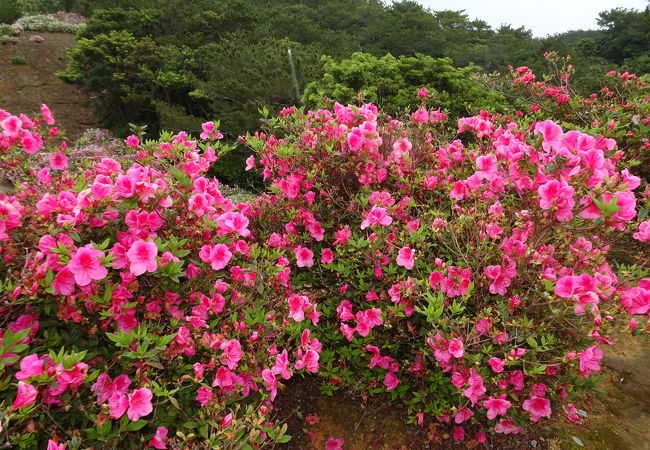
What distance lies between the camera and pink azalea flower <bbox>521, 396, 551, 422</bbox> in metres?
1.92

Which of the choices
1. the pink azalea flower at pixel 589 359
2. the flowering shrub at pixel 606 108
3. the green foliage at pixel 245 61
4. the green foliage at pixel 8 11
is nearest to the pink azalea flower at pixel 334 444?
the pink azalea flower at pixel 589 359

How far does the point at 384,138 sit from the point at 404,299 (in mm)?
1364

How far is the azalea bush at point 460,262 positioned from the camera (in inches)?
67.5

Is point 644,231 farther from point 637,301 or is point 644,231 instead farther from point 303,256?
point 303,256

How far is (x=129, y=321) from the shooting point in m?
1.58

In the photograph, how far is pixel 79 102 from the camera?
13.9 meters

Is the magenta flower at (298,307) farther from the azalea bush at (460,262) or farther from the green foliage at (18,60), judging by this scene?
the green foliage at (18,60)

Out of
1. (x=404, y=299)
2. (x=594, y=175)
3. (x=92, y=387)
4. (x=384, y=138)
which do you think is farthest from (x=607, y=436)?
(x=92, y=387)

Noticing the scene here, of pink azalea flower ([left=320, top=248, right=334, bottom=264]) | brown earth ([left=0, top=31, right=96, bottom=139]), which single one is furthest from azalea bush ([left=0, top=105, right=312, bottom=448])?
brown earth ([left=0, top=31, right=96, bottom=139])

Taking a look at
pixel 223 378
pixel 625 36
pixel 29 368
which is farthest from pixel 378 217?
pixel 625 36

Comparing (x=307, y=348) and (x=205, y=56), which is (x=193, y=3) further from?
(x=307, y=348)

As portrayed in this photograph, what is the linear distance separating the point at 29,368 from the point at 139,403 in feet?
1.23

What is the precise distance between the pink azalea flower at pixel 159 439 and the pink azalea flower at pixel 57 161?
5.61 feet

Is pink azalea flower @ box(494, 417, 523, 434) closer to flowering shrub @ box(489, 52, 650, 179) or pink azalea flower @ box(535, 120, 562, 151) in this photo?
pink azalea flower @ box(535, 120, 562, 151)
